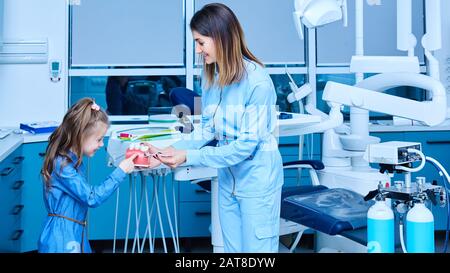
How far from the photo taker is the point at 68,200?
187cm

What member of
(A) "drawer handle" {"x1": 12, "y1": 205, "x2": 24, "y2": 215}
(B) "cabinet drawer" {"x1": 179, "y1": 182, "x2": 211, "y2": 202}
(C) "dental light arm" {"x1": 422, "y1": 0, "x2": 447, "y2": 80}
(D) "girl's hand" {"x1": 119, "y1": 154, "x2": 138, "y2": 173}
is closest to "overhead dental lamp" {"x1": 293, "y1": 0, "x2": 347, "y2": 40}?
(C) "dental light arm" {"x1": 422, "y1": 0, "x2": 447, "y2": 80}

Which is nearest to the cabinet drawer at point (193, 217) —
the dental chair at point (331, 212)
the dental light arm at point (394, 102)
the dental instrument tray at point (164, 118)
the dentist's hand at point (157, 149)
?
the dental instrument tray at point (164, 118)

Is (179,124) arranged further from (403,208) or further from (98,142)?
(403,208)

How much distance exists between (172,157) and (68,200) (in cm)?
39

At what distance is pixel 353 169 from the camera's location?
8.46 feet

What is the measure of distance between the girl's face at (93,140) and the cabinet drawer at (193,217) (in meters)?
1.61

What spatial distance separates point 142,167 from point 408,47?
1303 millimetres

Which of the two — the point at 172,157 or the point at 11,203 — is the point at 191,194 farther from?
the point at 172,157

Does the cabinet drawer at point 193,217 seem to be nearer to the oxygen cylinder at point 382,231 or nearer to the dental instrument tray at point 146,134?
the dental instrument tray at point 146,134

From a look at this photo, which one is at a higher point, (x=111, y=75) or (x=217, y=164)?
(x=111, y=75)

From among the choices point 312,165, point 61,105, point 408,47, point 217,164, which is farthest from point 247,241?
point 61,105

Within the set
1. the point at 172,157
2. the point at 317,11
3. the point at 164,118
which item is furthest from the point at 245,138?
the point at 164,118

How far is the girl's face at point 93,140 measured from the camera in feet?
6.29

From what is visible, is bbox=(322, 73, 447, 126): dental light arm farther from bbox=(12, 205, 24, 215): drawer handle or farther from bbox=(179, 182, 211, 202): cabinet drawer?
bbox=(12, 205, 24, 215): drawer handle
